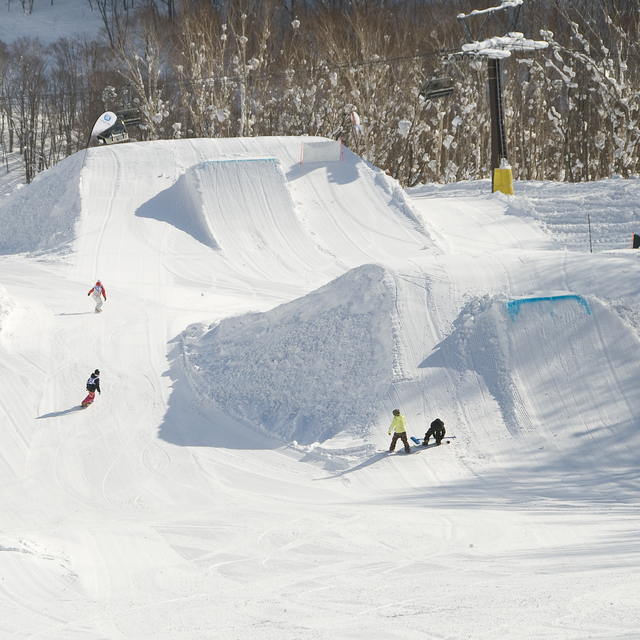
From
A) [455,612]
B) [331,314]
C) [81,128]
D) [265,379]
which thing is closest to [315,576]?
[455,612]

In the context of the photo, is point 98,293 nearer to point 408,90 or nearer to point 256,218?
point 256,218

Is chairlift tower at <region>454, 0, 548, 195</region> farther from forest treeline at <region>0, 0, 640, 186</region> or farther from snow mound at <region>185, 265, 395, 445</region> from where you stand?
snow mound at <region>185, 265, 395, 445</region>

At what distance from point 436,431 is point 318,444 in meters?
2.00

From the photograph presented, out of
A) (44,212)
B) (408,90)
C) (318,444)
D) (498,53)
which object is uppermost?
(408,90)

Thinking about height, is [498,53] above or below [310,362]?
above

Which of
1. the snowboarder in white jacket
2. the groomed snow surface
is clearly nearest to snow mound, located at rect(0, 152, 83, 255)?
the groomed snow surface

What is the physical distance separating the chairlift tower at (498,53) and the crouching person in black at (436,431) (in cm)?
1501

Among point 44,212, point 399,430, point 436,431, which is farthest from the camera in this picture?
point 44,212

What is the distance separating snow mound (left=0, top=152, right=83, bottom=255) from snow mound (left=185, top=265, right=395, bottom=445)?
1074 cm

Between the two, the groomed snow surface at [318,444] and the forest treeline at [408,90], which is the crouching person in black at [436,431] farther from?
the forest treeline at [408,90]

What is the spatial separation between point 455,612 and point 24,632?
12.7ft

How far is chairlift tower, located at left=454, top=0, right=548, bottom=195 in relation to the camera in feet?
74.9

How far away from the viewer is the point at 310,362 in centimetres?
1342

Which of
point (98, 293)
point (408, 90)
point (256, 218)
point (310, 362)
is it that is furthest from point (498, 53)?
point (408, 90)
